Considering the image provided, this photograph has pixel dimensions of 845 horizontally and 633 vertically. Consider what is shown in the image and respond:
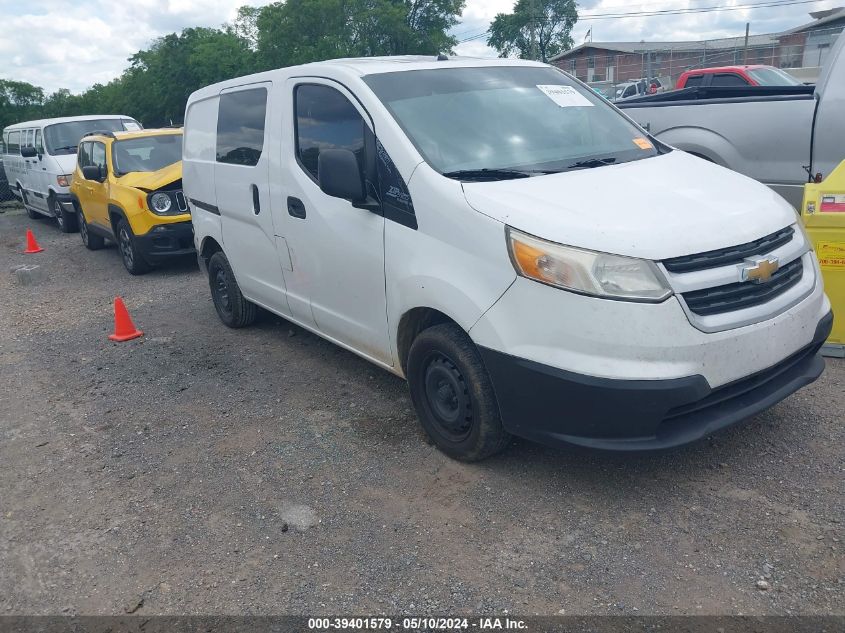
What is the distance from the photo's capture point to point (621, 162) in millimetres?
3908

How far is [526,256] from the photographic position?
3.07 m

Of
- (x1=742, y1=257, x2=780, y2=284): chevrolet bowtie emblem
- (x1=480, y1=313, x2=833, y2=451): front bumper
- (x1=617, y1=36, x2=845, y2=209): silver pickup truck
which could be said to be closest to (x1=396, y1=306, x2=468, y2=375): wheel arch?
(x1=480, y1=313, x2=833, y2=451): front bumper

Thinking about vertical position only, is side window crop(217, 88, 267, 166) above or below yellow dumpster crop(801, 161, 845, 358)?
above

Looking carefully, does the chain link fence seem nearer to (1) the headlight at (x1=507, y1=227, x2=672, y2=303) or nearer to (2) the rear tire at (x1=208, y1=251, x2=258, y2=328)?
(1) the headlight at (x1=507, y1=227, x2=672, y2=303)

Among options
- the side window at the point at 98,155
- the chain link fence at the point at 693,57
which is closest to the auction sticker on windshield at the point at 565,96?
the chain link fence at the point at 693,57

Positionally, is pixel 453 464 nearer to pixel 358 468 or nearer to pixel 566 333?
pixel 358 468

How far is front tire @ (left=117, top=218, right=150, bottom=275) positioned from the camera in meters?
8.89

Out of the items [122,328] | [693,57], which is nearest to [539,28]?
[693,57]

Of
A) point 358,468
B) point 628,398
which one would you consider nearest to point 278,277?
point 358,468

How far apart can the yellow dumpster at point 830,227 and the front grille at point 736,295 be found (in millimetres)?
1313

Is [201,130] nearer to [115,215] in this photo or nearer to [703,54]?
[115,215]

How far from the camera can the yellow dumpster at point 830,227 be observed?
14.4 feet

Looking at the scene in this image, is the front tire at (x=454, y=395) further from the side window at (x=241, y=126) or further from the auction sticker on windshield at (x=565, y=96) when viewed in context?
the side window at (x=241, y=126)

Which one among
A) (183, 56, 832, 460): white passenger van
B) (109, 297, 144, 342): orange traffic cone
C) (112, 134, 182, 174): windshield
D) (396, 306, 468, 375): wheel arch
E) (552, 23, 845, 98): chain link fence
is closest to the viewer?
(183, 56, 832, 460): white passenger van
